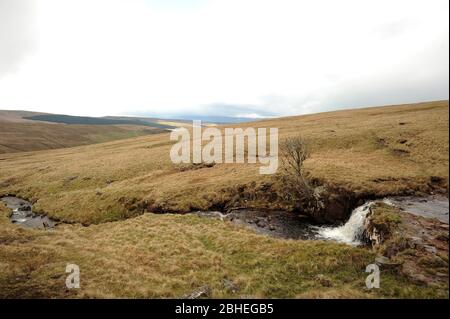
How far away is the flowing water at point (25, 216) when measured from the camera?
37203mm

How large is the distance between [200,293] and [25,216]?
34.9 metres

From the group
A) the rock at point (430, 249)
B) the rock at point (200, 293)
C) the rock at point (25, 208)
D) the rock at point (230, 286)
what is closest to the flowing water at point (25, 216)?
the rock at point (25, 208)

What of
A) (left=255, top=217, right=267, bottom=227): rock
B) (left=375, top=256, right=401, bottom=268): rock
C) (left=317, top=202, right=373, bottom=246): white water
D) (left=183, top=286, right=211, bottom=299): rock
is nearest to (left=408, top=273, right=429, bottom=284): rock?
(left=375, top=256, right=401, bottom=268): rock

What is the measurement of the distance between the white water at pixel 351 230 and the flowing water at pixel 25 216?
3152 centimetres

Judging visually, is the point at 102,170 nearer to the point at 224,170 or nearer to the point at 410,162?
the point at 224,170

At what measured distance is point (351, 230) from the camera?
2739 centimetres

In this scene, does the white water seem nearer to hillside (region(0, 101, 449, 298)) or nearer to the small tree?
hillside (region(0, 101, 449, 298))

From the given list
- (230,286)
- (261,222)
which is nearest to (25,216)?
(261,222)

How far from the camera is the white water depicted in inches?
1024

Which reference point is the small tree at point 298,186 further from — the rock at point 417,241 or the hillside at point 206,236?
the rock at point 417,241

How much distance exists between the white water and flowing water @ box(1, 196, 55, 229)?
31.5 meters

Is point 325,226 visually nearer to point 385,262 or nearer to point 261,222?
point 261,222
